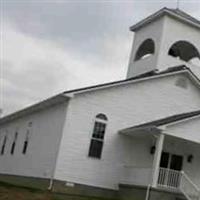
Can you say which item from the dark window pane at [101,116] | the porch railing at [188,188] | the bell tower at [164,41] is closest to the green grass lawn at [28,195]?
the dark window pane at [101,116]

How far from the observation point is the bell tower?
87.6 feet

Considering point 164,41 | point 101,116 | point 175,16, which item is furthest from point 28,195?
point 175,16

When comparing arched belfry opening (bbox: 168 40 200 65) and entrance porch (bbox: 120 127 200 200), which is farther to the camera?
arched belfry opening (bbox: 168 40 200 65)

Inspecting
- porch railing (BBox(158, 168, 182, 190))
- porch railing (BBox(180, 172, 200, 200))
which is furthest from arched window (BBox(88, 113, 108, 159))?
porch railing (BBox(180, 172, 200, 200))

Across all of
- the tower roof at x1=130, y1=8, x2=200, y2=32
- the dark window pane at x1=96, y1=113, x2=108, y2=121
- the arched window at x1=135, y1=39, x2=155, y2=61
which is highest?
the tower roof at x1=130, y1=8, x2=200, y2=32

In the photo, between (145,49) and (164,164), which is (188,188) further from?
(145,49)

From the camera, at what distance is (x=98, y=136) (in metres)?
23.0

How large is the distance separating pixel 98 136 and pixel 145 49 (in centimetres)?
896

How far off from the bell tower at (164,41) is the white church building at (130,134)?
0.21 feet

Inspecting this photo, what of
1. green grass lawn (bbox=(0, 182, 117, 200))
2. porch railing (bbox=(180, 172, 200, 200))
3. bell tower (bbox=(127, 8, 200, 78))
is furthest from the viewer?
bell tower (bbox=(127, 8, 200, 78))

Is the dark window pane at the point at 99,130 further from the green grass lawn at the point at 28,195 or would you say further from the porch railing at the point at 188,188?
the porch railing at the point at 188,188

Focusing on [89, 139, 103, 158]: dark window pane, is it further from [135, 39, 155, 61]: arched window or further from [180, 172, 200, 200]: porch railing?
[135, 39, 155, 61]: arched window

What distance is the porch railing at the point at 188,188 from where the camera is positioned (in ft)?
69.8

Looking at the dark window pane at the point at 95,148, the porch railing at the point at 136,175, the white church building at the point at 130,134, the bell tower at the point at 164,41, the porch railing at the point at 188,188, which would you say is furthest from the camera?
the bell tower at the point at 164,41
